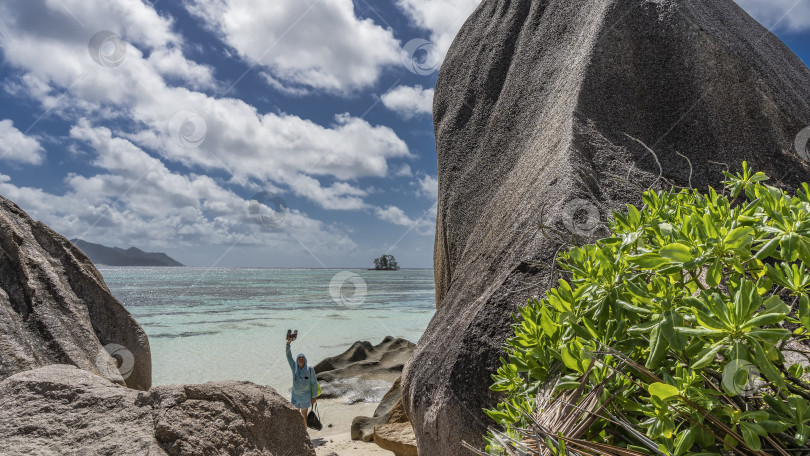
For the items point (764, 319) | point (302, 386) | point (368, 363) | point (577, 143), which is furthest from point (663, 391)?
point (368, 363)

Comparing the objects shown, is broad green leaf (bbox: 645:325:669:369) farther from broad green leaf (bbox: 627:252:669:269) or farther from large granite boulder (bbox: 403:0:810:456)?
large granite boulder (bbox: 403:0:810:456)

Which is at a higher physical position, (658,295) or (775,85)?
(775,85)

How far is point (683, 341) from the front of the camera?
3.21 feet

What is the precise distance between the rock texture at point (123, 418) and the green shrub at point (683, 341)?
2.62m

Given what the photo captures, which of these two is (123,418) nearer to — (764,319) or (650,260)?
(650,260)

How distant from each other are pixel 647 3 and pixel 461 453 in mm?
3427

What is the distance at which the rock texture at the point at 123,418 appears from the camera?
302cm

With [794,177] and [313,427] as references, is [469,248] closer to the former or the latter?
[794,177]

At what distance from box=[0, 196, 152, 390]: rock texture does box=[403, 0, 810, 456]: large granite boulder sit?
11.9 feet

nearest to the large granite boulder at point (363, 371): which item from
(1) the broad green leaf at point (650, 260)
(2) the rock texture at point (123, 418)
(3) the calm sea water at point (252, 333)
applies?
(3) the calm sea water at point (252, 333)

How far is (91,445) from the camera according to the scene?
3.03 m

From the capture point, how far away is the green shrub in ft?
2.99

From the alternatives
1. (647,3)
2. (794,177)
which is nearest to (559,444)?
(794,177)

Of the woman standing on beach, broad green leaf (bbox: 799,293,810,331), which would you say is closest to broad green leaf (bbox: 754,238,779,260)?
broad green leaf (bbox: 799,293,810,331)
